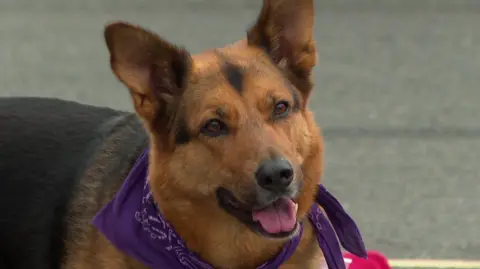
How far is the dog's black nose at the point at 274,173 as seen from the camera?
2.90m

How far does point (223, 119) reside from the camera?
10.1 ft

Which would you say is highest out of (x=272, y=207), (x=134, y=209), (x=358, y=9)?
(x=272, y=207)

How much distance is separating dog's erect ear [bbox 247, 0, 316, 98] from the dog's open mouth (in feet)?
1.67

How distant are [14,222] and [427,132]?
10.8 feet

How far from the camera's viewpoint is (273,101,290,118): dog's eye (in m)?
3.13

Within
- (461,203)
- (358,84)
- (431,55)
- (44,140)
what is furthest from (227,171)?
(431,55)

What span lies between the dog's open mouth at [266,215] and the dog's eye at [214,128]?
8.5 inches

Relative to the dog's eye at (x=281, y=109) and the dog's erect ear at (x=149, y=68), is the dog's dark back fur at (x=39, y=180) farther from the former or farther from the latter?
the dog's eye at (x=281, y=109)

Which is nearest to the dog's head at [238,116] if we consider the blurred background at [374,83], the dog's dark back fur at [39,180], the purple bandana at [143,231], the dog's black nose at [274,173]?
the dog's black nose at [274,173]

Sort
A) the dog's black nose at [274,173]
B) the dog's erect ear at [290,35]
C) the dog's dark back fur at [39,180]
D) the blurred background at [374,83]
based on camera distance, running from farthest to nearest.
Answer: the blurred background at [374,83]
the dog's dark back fur at [39,180]
the dog's erect ear at [290,35]
the dog's black nose at [274,173]

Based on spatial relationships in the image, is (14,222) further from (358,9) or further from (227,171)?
(358,9)

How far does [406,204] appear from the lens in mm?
4902

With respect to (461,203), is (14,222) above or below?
above

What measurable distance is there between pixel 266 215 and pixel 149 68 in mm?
741
